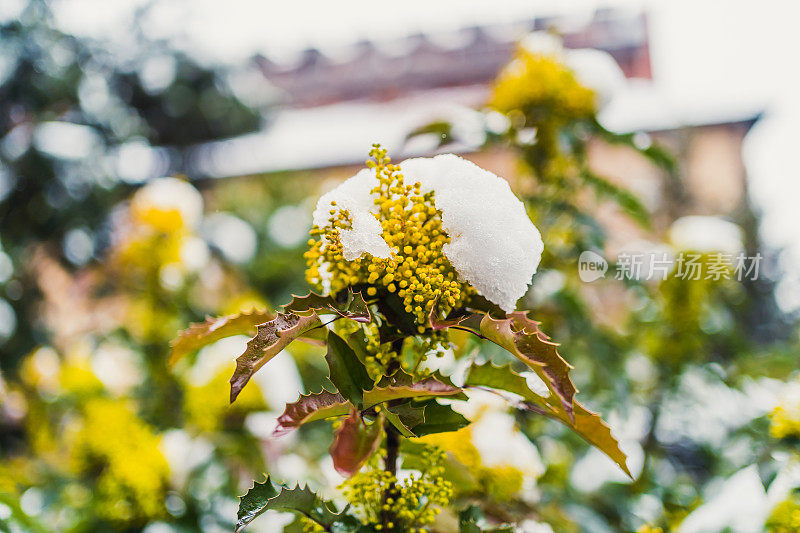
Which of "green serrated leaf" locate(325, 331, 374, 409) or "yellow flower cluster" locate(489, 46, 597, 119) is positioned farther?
"yellow flower cluster" locate(489, 46, 597, 119)

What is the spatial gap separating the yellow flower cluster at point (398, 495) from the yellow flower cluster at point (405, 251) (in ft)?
0.42

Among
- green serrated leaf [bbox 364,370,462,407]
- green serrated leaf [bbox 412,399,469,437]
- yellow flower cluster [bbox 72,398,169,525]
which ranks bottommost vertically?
yellow flower cluster [bbox 72,398,169,525]

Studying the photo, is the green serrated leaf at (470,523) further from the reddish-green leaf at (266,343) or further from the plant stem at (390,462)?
the reddish-green leaf at (266,343)

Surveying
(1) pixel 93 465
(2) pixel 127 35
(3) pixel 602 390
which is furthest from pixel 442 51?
(1) pixel 93 465

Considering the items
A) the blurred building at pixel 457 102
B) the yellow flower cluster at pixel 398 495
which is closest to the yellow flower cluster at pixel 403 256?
the yellow flower cluster at pixel 398 495

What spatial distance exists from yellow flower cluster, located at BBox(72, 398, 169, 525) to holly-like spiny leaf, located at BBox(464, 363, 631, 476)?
2.54ft

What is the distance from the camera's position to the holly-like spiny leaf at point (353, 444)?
0.38 metres

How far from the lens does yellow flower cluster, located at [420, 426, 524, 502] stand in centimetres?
71

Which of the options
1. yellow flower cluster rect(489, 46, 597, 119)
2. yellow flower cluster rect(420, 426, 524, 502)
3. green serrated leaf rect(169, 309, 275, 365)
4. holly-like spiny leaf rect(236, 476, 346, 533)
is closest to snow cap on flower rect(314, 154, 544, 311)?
green serrated leaf rect(169, 309, 275, 365)

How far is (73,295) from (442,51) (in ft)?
8.68

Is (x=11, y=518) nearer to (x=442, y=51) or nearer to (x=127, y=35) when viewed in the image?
(x=127, y=35)

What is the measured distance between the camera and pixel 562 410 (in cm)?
41
